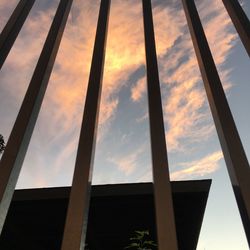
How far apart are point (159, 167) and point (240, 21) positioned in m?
3.26

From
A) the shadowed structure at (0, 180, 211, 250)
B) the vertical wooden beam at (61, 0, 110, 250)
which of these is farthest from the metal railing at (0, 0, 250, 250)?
the shadowed structure at (0, 180, 211, 250)

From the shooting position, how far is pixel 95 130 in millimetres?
3961

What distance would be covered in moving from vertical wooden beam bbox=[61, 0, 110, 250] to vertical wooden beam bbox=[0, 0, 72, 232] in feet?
2.54

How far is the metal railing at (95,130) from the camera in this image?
120 inches

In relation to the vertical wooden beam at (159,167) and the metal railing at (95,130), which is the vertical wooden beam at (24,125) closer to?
the metal railing at (95,130)

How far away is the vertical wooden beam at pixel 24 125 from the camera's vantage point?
134 inches

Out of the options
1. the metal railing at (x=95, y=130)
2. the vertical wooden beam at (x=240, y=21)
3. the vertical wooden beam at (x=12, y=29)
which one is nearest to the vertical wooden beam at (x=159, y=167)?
the metal railing at (x=95, y=130)

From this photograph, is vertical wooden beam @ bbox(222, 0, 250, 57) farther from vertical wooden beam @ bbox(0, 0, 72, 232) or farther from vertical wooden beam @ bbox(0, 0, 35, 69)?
vertical wooden beam @ bbox(0, 0, 35, 69)

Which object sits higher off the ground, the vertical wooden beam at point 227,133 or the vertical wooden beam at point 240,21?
the vertical wooden beam at point 240,21

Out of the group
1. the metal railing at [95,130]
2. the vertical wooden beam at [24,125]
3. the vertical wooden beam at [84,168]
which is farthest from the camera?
the vertical wooden beam at [24,125]

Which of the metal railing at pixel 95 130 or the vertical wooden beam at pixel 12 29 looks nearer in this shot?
the metal railing at pixel 95 130

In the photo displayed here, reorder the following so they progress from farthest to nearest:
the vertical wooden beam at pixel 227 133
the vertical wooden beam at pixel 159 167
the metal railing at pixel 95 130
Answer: the vertical wooden beam at pixel 227 133 < the metal railing at pixel 95 130 < the vertical wooden beam at pixel 159 167

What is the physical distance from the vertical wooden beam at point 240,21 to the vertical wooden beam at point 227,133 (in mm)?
627

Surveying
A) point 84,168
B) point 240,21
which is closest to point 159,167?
point 84,168
